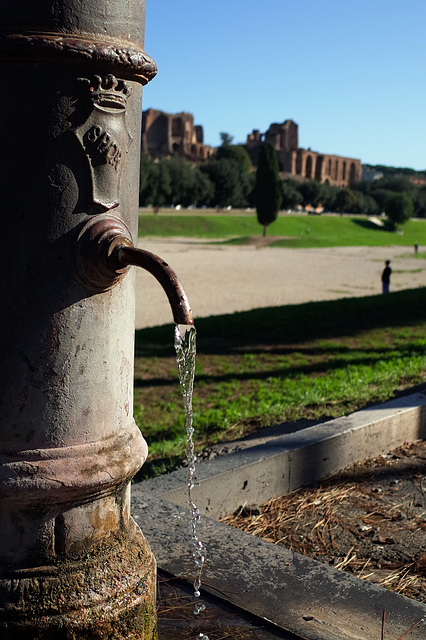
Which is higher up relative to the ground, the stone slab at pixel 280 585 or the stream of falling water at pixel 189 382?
the stream of falling water at pixel 189 382

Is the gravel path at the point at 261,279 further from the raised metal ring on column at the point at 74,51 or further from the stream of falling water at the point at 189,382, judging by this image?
the raised metal ring on column at the point at 74,51

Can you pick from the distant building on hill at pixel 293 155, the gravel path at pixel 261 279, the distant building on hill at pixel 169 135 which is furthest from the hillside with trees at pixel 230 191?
the gravel path at pixel 261 279

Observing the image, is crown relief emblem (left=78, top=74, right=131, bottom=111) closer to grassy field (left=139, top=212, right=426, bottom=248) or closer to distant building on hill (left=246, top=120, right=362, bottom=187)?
grassy field (left=139, top=212, right=426, bottom=248)

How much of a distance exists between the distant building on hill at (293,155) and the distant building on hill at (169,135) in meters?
10.8

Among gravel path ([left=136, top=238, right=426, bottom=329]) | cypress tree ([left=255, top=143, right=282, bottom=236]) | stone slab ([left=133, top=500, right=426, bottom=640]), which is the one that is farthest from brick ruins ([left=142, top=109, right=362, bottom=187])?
stone slab ([left=133, top=500, right=426, bottom=640])

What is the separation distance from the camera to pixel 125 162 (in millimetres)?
1778

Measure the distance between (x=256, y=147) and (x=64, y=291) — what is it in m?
111

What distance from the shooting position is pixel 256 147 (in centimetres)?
10950

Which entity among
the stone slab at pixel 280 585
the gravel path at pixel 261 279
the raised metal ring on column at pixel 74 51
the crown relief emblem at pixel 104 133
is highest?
the raised metal ring on column at pixel 74 51

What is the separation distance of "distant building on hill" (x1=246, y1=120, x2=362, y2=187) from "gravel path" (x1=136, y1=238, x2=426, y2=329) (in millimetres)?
69730

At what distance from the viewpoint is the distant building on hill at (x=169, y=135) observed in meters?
95.3

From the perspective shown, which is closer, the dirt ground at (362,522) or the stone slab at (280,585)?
the stone slab at (280,585)

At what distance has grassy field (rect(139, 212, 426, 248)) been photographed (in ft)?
165

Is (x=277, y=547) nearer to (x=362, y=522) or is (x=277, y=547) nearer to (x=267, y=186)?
(x=362, y=522)
